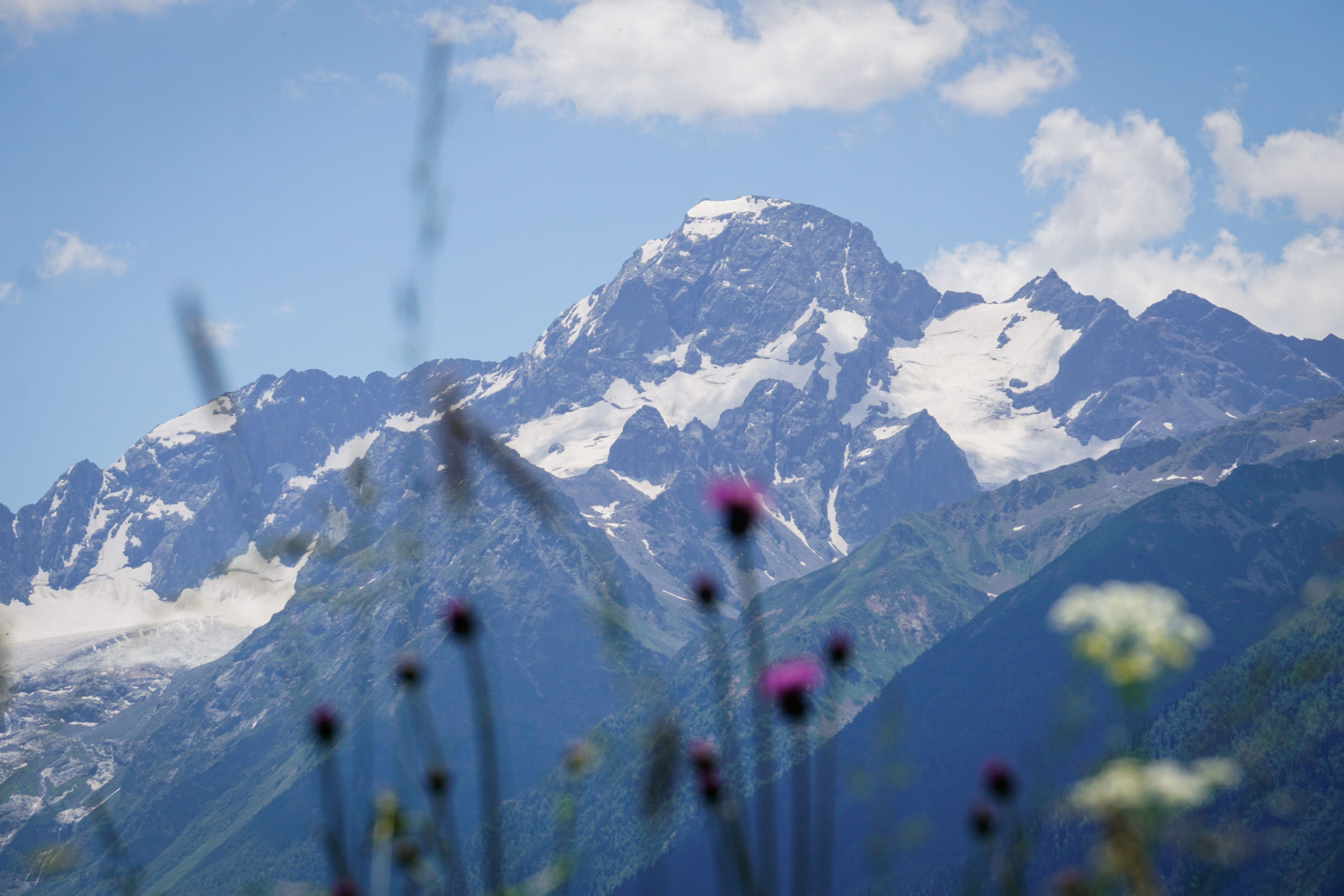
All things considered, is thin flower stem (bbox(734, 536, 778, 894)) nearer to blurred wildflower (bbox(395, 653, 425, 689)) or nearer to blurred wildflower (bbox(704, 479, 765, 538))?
blurred wildflower (bbox(704, 479, 765, 538))

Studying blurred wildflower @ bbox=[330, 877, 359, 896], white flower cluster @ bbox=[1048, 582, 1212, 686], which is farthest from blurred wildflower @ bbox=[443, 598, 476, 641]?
white flower cluster @ bbox=[1048, 582, 1212, 686]

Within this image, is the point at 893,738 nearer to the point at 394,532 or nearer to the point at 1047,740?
the point at 1047,740

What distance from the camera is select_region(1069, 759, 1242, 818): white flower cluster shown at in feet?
18.5

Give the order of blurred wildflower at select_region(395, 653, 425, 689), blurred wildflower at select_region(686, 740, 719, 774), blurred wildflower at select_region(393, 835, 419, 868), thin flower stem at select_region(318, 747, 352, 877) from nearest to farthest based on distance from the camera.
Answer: thin flower stem at select_region(318, 747, 352, 877), blurred wildflower at select_region(393, 835, 419, 868), blurred wildflower at select_region(686, 740, 719, 774), blurred wildflower at select_region(395, 653, 425, 689)

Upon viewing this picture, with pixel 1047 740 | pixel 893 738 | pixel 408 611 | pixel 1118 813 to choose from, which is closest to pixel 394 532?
pixel 408 611

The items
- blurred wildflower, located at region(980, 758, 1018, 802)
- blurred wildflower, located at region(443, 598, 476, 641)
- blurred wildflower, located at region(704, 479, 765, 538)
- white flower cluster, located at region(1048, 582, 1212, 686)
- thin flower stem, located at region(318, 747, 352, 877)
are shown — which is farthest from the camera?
blurred wildflower, located at region(443, 598, 476, 641)

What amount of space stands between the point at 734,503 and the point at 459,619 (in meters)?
2.51

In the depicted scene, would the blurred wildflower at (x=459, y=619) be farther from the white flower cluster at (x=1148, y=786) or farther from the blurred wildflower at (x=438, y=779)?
the white flower cluster at (x=1148, y=786)

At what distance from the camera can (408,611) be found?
10.4 m

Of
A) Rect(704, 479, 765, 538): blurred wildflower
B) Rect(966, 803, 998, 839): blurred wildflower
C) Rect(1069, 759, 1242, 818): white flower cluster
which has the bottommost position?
Rect(966, 803, 998, 839): blurred wildflower

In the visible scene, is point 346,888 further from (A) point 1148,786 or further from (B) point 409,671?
(A) point 1148,786

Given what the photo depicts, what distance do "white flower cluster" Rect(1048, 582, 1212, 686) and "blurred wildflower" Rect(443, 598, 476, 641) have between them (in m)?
3.85

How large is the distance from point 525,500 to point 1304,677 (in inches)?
178

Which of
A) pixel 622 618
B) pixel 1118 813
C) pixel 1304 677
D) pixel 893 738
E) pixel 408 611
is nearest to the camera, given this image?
pixel 1118 813
